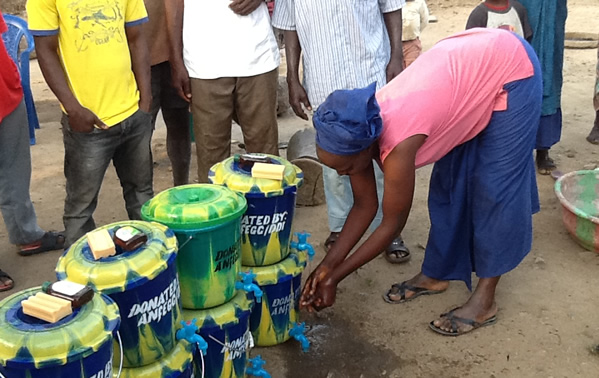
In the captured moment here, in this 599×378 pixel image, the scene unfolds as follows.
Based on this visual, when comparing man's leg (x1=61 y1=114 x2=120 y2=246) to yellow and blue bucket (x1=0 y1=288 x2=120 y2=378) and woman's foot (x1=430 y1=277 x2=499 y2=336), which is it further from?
woman's foot (x1=430 y1=277 x2=499 y2=336)

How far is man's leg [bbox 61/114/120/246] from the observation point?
3150 millimetres

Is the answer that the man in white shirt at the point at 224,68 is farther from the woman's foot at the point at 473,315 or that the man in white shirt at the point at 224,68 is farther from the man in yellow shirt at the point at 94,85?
the woman's foot at the point at 473,315

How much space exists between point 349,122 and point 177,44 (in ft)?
5.13

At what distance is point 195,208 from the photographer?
7.51 ft

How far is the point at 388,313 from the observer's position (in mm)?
3270

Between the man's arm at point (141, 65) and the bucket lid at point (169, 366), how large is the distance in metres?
1.51

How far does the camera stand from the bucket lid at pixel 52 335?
1595 mm

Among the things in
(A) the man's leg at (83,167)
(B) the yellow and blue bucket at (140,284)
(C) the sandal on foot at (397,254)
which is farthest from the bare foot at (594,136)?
(B) the yellow and blue bucket at (140,284)

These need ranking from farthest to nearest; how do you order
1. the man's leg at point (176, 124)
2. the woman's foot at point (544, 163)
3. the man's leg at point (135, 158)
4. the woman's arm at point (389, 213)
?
the woman's foot at point (544, 163), the man's leg at point (176, 124), the man's leg at point (135, 158), the woman's arm at point (389, 213)

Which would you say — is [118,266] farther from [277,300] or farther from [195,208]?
[277,300]

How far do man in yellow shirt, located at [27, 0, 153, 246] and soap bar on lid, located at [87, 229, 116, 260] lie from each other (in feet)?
3.72

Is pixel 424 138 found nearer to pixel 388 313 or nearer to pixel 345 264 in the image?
pixel 345 264

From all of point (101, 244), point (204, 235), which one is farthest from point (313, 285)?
point (101, 244)

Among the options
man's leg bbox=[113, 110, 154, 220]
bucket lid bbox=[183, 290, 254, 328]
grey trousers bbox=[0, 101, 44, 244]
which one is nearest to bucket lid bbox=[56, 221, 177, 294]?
bucket lid bbox=[183, 290, 254, 328]
